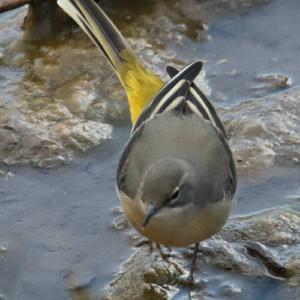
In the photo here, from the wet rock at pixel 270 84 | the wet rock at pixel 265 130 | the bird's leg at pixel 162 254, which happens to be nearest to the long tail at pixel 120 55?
the wet rock at pixel 265 130

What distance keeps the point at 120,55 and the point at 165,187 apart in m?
1.72

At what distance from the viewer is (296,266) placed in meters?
5.71

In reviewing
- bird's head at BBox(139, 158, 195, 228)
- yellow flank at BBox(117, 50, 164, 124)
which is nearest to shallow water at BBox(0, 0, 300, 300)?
yellow flank at BBox(117, 50, 164, 124)

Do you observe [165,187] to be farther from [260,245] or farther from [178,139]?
[260,245]

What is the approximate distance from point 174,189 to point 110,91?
2.38 m

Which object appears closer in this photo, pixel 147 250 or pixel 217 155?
pixel 217 155

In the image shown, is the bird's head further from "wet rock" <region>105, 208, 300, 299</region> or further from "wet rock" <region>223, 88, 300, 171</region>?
"wet rock" <region>223, 88, 300, 171</region>

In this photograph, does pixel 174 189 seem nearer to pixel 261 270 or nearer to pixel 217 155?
pixel 217 155

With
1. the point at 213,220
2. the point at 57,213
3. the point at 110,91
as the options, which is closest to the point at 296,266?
the point at 213,220

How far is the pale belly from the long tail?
1032 millimetres

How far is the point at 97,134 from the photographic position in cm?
690

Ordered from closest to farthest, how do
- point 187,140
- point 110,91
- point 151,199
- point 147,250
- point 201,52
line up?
point 151,199 → point 187,140 → point 147,250 → point 110,91 → point 201,52

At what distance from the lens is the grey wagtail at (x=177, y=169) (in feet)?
16.8

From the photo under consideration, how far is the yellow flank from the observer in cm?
629
